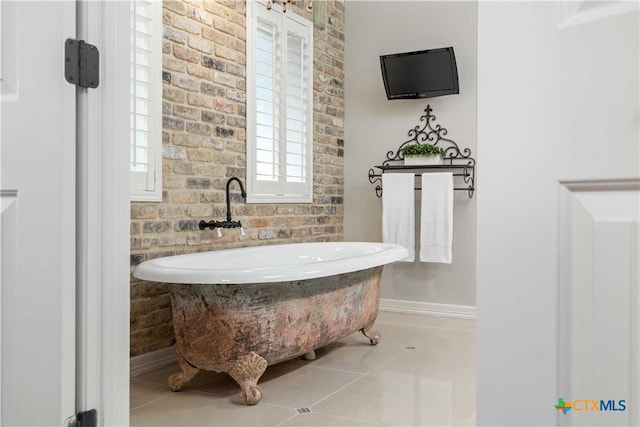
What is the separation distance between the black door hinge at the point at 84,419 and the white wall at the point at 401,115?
4182 millimetres

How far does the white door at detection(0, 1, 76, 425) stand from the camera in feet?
3.92

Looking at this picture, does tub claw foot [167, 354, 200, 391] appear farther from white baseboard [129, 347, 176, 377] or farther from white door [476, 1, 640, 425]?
white door [476, 1, 640, 425]

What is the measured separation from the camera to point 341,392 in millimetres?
3082

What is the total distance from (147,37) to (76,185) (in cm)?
246

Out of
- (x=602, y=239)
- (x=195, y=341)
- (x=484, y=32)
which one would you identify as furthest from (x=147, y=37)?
(x=602, y=239)

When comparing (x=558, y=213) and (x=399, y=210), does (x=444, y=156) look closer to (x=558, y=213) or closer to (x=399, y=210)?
(x=399, y=210)

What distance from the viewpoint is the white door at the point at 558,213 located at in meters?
0.75

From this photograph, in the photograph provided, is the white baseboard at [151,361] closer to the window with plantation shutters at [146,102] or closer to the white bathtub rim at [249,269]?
the white bathtub rim at [249,269]

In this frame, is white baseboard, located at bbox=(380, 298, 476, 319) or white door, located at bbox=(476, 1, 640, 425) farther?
white baseboard, located at bbox=(380, 298, 476, 319)

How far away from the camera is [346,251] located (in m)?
4.54

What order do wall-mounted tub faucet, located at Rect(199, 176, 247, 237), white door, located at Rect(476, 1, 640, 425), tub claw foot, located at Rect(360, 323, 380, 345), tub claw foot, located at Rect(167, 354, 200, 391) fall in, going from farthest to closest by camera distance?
tub claw foot, located at Rect(360, 323, 380, 345) < wall-mounted tub faucet, located at Rect(199, 176, 247, 237) < tub claw foot, located at Rect(167, 354, 200, 391) < white door, located at Rect(476, 1, 640, 425)

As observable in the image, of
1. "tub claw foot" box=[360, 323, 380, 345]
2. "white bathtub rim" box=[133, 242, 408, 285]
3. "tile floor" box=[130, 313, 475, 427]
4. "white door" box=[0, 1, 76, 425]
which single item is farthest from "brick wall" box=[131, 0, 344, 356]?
"white door" box=[0, 1, 76, 425]

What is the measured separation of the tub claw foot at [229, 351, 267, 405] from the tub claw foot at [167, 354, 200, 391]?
269mm

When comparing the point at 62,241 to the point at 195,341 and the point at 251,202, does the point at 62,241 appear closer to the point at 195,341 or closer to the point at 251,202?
the point at 195,341
